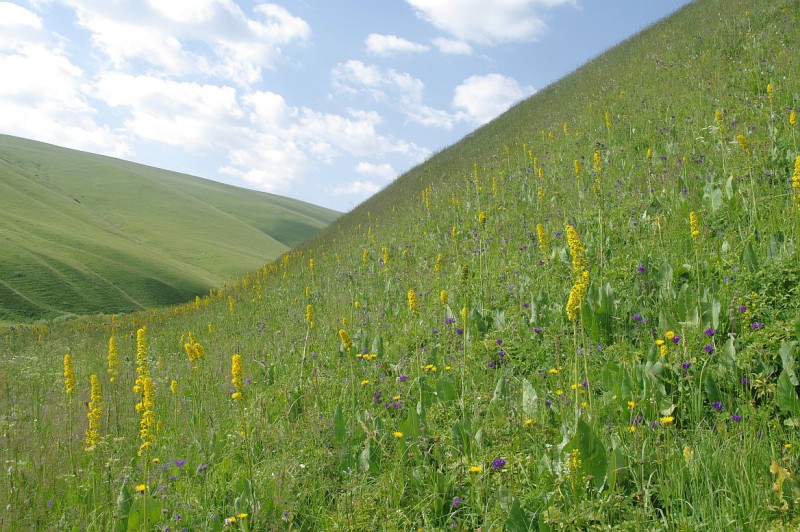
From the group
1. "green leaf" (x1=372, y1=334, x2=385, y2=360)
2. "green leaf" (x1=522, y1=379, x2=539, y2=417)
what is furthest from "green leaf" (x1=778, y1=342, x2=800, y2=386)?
"green leaf" (x1=372, y1=334, x2=385, y2=360)

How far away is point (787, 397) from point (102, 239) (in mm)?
55392

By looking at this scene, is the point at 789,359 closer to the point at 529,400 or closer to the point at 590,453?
the point at 590,453

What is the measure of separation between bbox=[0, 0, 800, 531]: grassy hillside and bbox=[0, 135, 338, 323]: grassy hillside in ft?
100

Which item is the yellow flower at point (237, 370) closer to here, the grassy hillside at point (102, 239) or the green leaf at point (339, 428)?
the green leaf at point (339, 428)

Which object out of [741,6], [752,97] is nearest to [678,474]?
[752,97]

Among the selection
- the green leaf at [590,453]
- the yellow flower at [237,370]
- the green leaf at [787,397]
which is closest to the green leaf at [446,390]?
the green leaf at [590,453]

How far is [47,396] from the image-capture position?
735 centimetres

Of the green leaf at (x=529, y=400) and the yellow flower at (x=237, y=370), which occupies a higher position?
the green leaf at (x=529, y=400)

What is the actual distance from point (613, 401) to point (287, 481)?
2.08 meters

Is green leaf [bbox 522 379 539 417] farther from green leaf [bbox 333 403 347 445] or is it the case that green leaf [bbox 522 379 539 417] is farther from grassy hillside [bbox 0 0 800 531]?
green leaf [bbox 333 403 347 445]

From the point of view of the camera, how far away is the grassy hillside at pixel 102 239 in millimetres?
33844

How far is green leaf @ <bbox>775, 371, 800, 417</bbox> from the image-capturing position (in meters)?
2.48

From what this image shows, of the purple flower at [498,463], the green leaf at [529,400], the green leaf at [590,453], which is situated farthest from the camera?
the green leaf at [529,400]

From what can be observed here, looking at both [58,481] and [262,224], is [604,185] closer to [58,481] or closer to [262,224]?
[58,481]
